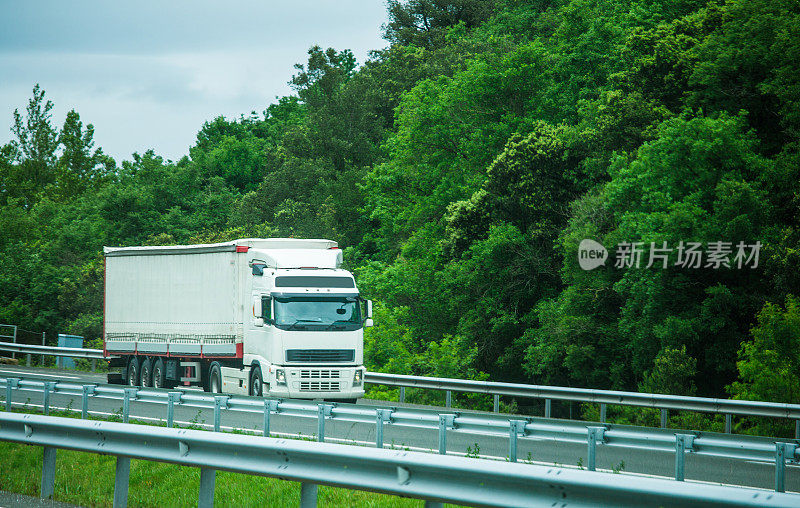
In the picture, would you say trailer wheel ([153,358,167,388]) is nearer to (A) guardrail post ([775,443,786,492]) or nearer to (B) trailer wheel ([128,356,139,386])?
(B) trailer wheel ([128,356,139,386])

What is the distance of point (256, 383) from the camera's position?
963 inches

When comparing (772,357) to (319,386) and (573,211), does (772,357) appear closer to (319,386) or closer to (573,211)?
(319,386)

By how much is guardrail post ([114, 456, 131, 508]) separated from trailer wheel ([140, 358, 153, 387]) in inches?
804

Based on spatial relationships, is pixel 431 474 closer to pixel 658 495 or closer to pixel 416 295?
pixel 658 495

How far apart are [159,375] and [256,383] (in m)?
5.41

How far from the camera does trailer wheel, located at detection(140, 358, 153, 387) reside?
29266 mm

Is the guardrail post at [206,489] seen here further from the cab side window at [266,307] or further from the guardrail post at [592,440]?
the cab side window at [266,307]

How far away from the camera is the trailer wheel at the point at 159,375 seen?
28.5 m

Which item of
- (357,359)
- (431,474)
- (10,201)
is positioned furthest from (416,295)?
(10,201)

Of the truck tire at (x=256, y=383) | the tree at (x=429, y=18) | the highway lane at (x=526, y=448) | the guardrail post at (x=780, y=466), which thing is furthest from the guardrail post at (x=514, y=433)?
the tree at (x=429, y=18)

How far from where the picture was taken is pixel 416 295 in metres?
50.2

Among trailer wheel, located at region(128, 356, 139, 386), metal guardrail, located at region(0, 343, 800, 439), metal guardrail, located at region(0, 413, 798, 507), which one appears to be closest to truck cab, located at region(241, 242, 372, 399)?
metal guardrail, located at region(0, 343, 800, 439)

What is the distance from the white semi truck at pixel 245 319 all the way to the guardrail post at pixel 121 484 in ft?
45.5

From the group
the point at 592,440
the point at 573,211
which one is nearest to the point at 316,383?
the point at 592,440
